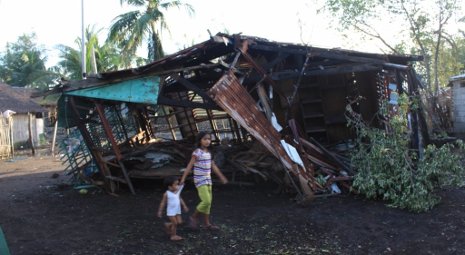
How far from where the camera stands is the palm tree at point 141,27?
2177 cm

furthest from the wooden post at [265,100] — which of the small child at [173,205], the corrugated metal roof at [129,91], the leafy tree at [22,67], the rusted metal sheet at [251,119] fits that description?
the leafy tree at [22,67]

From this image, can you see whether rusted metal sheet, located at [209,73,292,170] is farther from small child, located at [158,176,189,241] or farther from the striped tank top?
small child, located at [158,176,189,241]

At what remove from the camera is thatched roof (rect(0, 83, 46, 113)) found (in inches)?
956

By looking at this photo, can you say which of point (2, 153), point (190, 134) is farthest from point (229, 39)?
point (2, 153)

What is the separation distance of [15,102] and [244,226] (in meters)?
22.6

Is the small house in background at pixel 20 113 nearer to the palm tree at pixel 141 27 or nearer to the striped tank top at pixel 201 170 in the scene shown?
the palm tree at pixel 141 27

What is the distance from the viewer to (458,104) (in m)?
17.4

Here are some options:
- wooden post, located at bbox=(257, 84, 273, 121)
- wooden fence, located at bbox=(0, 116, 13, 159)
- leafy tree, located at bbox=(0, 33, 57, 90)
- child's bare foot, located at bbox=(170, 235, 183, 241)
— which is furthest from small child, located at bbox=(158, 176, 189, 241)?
leafy tree, located at bbox=(0, 33, 57, 90)

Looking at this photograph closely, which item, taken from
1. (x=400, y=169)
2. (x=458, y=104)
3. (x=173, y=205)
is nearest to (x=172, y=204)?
(x=173, y=205)

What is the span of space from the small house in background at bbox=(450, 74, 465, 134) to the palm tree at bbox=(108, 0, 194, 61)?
13020 millimetres

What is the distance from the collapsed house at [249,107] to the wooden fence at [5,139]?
10229mm

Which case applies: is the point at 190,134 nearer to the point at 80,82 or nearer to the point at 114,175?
the point at 114,175

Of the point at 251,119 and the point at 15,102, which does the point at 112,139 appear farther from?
the point at 15,102

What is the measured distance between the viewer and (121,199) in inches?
347
